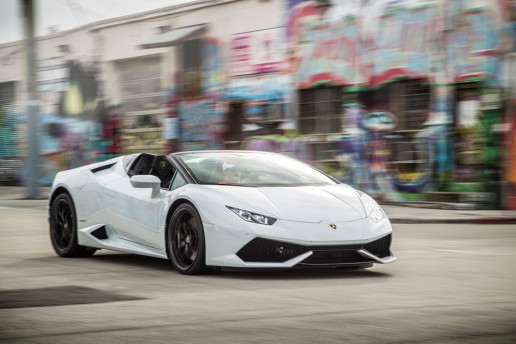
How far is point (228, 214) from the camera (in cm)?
874

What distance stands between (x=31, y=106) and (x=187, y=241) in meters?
18.3

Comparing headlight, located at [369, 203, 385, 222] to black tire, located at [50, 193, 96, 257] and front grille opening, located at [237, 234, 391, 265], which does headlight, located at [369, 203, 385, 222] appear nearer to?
front grille opening, located at [237, 234, 391, 265]

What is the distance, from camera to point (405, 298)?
24.5 feet

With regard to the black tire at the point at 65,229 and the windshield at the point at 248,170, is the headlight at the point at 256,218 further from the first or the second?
the black tire at the point at 65,229

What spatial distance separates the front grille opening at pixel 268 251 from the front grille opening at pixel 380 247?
635 millimetres

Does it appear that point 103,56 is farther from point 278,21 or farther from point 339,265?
point 339,265

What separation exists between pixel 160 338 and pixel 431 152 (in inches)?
682

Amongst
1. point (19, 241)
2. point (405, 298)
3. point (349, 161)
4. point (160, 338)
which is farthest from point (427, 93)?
point (160, 338)

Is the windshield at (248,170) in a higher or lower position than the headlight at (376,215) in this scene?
higher

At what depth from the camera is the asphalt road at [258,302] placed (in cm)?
584

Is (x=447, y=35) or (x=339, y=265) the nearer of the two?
(x=339, y=265)

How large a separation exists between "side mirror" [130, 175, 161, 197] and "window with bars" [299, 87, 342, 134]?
1562 cm

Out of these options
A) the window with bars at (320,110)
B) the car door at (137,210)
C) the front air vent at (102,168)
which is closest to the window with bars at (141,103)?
the window with bars at (320,110)

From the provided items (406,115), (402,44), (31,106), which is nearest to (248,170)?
(406,115)
